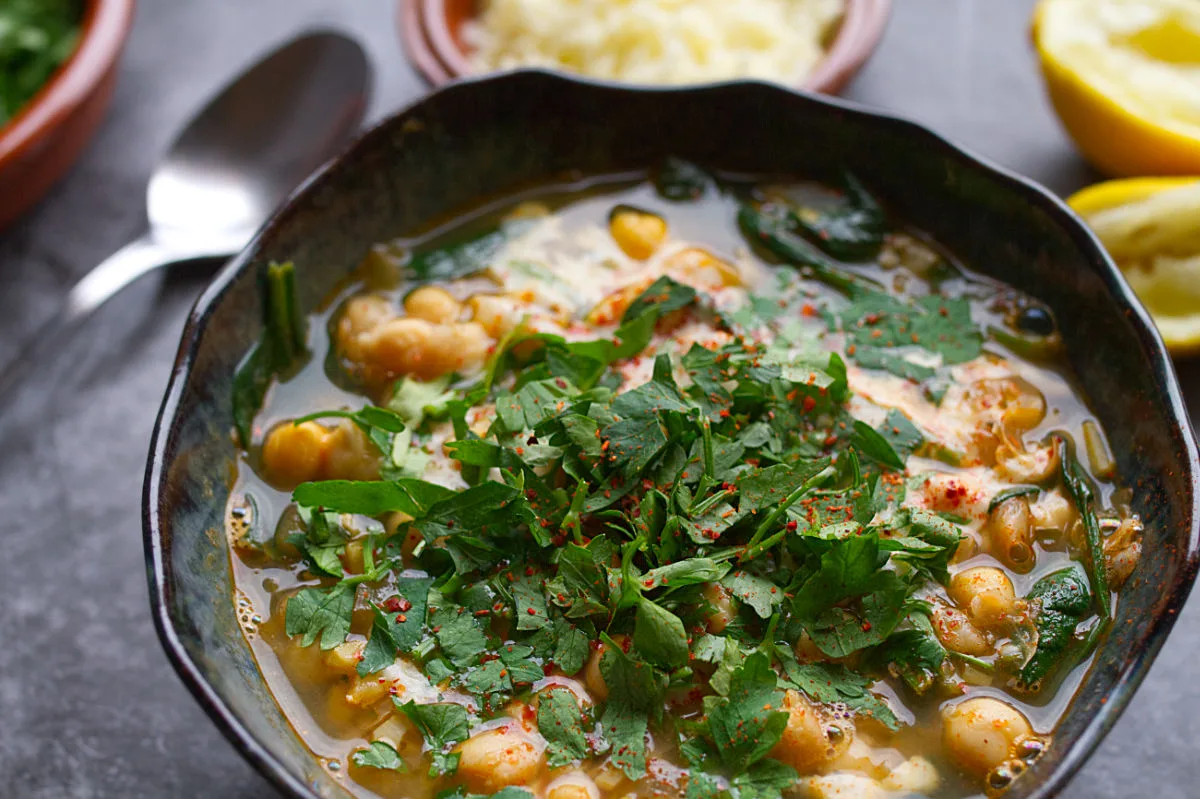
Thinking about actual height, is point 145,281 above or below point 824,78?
below

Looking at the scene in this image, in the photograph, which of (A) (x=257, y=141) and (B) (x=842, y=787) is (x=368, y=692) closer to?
(B) (x=842, y=787)

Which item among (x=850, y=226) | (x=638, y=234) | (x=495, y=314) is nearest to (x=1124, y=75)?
(x=850, y=226)

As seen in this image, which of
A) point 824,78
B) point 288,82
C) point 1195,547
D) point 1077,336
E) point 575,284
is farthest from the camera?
point 288,82

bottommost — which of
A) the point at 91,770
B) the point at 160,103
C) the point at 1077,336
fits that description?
the point at 91,770

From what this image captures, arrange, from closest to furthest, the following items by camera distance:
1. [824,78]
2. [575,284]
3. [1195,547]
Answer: [1195,547] < [575,284] < [824,78]

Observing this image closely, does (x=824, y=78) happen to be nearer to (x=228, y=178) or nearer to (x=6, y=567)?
(x=228, y=178)

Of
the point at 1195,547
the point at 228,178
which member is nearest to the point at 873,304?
the point at 1195,547

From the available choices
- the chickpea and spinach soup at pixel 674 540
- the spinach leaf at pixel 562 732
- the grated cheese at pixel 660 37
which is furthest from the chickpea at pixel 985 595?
the grated cheese at pixel 660 37

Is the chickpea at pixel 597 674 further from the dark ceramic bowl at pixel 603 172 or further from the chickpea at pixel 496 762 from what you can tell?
the dark ceramic bowl at pixel 603 172
